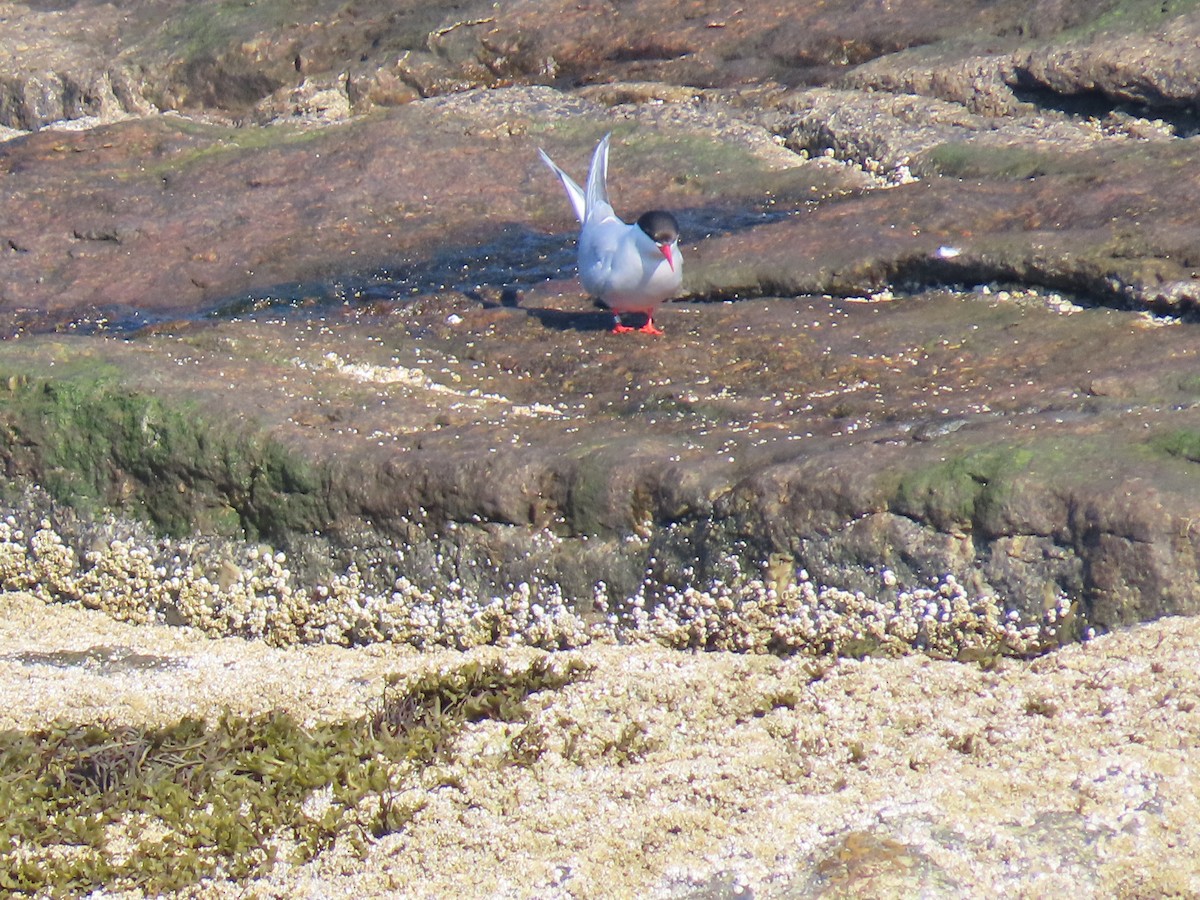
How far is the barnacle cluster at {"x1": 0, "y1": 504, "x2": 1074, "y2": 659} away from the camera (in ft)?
11.0

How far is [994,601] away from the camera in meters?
3.32

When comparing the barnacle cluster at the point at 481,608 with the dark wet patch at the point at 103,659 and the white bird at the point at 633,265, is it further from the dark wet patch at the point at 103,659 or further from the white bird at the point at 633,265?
the white bird at the point at 633,265

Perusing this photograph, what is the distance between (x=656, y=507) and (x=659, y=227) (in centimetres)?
190

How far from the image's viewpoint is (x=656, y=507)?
11.9ft

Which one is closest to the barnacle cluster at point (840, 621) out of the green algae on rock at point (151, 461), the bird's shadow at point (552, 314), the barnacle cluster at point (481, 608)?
the barnacle cluster at point (481, 608)

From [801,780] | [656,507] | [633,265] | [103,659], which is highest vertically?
[633,265]

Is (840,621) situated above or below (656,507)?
below

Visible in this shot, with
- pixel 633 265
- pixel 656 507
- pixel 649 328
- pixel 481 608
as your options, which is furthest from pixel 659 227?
pixel 481 608

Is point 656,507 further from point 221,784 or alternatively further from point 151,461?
point 151,461

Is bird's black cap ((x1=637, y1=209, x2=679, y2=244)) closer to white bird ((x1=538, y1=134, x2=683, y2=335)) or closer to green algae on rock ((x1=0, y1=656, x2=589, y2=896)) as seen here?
white bird ((x1=538, y1=134, x2=683, y2=335))

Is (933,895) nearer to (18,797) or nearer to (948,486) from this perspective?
(948,486)

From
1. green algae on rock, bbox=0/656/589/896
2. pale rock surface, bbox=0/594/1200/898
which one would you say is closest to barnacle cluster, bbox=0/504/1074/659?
pale rock surface, bbox=0/594/1200/898

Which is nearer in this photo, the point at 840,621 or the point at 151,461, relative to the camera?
the point at 840,621

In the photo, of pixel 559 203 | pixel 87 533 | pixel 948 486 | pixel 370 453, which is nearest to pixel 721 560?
pixel 948 486
